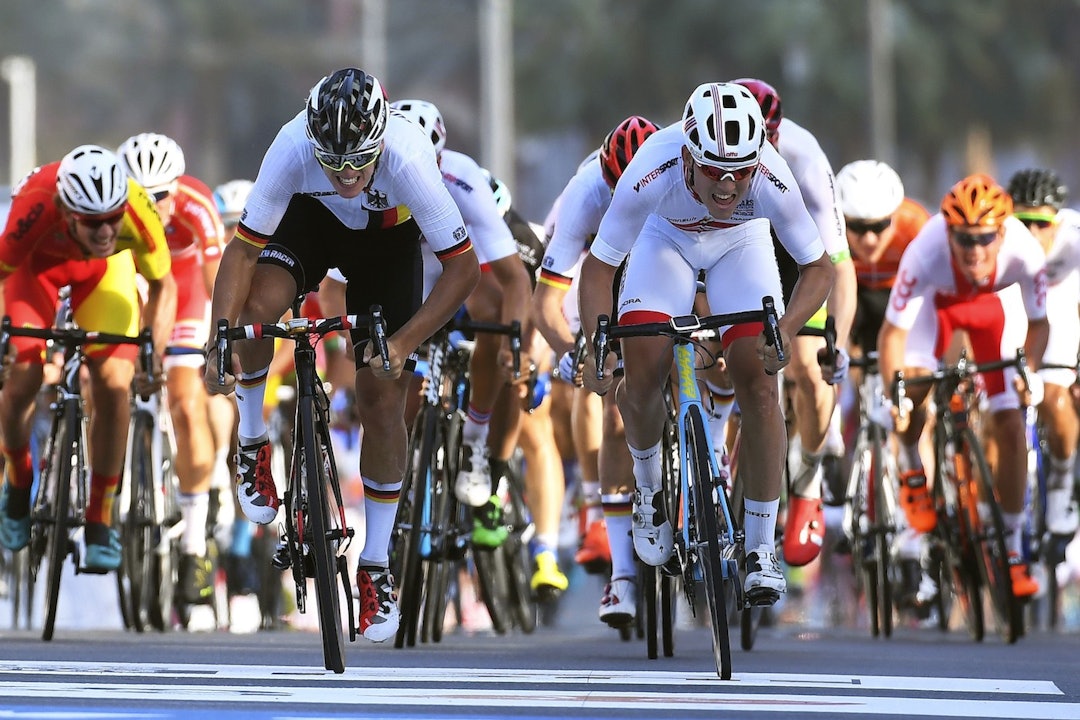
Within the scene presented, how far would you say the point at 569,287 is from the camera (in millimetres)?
8758

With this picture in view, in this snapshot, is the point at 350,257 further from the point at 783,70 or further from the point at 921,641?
the point at 783,70

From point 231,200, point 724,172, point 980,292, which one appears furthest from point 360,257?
point 231,200

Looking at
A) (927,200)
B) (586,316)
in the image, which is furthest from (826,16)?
(586,316)

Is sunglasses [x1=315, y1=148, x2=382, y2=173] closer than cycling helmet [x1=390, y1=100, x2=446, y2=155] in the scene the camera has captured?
Yes

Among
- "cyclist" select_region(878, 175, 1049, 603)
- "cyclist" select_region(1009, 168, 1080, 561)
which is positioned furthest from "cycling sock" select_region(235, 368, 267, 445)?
"cyclist" select_region(1009, 168, 1080, 561)

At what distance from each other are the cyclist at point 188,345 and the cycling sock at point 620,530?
3.06 m

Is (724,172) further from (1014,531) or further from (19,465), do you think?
(1014,531)

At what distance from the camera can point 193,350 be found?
1135 centimetres

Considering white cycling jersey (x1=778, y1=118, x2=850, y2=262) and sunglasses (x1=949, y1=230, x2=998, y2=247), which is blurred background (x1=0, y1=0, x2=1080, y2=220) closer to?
sunglasses (x1=949, y1=230, x2=998, y2=247)

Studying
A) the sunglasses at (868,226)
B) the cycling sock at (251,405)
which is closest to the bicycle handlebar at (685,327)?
the cycling sock at (251,405)

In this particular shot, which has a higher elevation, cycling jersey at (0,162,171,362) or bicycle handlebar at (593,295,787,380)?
cycling jersey at (0,162,171,362)

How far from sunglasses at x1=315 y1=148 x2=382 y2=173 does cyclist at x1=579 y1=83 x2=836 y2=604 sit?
3.41 ft

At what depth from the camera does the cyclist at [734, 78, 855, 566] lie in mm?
9117

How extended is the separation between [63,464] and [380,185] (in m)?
2.88
